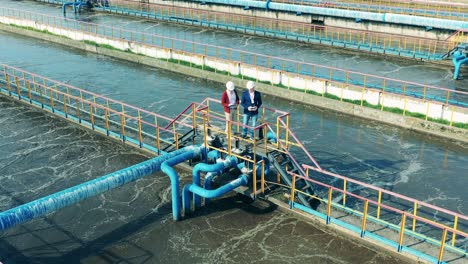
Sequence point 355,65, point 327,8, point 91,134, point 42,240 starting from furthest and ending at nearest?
point 327,8, point 355,65, point 91,134, point 42,240

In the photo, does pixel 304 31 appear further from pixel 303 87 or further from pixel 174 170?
pixel 174 170

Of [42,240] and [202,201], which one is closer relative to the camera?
[42,240]

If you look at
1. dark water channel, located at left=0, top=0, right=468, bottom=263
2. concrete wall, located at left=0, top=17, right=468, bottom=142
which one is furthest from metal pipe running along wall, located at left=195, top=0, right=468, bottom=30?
dark water channel, located at left=0, top=0, right=468, bottom=263

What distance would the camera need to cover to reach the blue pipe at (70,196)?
10.3 metres

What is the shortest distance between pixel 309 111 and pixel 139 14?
94.2ft

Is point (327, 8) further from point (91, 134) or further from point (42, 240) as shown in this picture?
point (42, 240)

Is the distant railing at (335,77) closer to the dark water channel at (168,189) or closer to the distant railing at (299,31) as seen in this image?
the dark water channel at (168,189)

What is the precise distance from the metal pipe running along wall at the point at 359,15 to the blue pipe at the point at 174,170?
1073 inches

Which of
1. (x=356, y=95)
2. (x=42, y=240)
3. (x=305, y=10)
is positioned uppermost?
(x=305, y=10)

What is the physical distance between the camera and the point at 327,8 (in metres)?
40.3

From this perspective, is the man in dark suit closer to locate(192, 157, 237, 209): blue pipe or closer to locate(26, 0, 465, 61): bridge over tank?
locate(192, 157, 237, 209): blue pipe

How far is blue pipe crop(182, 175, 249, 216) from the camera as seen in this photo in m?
11.9

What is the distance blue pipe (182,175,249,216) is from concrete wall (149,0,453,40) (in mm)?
27515

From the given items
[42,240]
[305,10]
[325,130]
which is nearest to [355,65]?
[325,130]
